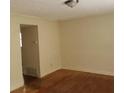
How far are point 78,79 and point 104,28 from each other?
1972mm

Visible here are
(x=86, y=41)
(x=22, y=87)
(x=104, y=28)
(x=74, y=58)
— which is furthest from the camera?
(x=74, y=58)

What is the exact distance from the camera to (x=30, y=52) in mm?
4965

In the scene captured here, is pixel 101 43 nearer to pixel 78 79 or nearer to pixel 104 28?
pixel 104 28

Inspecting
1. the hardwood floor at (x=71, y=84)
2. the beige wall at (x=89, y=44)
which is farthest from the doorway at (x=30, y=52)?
the beige wall at (x=89, y=44)

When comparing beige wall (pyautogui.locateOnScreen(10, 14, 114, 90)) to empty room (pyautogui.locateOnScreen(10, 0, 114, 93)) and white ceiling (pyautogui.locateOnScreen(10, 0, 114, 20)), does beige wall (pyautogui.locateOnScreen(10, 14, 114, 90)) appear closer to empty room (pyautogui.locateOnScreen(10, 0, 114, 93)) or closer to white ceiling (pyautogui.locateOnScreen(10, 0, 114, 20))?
empty room (pyautogui.locateOnScreen(10, 0, 114, 93))

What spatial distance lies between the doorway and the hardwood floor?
0.27 metres

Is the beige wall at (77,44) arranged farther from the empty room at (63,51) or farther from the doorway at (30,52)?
the doorway at (30,52)

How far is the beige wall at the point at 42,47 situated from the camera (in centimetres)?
381

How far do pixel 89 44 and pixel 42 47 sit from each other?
1.76 metres

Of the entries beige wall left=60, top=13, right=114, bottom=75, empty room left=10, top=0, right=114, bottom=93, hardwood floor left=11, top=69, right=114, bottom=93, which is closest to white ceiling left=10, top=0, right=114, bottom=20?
empty room left=10, top=0, right=114, bottom=93

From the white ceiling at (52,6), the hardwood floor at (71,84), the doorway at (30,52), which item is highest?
the white ceiling at (52,6)
